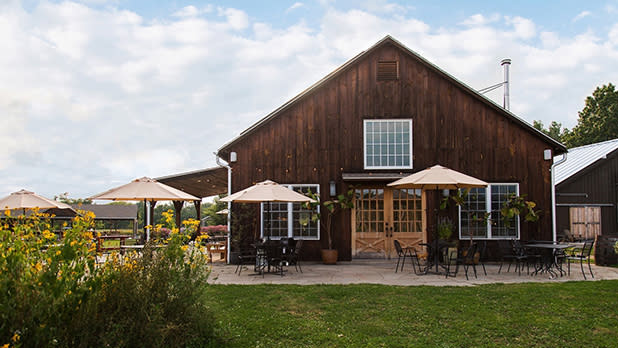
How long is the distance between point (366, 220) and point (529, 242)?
4295mm

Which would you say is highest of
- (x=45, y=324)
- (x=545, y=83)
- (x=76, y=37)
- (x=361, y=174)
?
(x=545, y=83)

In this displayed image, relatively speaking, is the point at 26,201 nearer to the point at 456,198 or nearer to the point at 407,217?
the point at 407,217

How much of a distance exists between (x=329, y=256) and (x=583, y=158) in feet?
60.3

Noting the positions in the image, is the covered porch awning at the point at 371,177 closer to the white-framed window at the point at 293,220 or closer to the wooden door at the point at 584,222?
the white-framed window at the point at 293,220

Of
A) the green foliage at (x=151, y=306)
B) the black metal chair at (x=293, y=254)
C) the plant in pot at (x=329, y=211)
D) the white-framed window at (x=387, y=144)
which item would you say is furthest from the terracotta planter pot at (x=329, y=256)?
the green foliage at (x=151, y=306)

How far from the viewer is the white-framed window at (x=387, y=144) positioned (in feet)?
40.4

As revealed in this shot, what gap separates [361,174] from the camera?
12.0 meters

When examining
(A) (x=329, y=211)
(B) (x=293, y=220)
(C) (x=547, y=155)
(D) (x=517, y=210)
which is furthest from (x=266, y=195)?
(C) (x=547, y=155)

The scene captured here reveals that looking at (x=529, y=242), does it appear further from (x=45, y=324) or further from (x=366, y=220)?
(x=45, y=324)

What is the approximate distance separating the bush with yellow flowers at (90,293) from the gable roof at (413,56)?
7.26 metres

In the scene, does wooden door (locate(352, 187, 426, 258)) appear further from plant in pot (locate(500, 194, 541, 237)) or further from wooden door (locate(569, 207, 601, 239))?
wooden door (locate(569, 207, 601, 239))

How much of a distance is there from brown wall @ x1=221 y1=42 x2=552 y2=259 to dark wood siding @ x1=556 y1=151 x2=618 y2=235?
10400mm

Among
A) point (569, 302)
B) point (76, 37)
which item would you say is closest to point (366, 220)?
point (569, 302)

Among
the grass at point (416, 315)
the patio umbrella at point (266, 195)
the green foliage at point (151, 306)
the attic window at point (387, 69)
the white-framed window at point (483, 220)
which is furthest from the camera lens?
the attic window at point (387, 69)
